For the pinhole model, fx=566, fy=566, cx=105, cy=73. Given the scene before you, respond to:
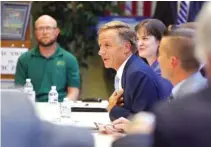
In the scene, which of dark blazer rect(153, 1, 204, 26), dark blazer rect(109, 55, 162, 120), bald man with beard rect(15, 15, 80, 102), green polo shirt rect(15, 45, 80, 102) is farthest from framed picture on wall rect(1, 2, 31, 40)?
dark blazer rect(109, 55, 162, 120)

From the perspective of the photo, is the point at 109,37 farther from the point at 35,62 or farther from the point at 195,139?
the point at 195,139

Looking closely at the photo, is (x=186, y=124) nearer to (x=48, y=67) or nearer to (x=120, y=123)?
(x=120, y=123)

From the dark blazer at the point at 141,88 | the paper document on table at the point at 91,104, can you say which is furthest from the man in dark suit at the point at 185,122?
the paper document on table at the point at 91,104

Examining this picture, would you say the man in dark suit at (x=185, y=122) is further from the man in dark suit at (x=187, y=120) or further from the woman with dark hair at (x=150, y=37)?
the woman with dark hair at (x=150, y=37)

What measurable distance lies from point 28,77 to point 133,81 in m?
2.15

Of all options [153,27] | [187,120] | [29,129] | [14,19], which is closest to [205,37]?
[187,120]

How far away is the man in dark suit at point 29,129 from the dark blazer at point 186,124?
0.20 metres

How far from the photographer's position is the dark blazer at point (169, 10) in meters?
5.93

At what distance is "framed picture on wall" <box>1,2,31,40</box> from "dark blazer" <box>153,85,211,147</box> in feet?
15.5

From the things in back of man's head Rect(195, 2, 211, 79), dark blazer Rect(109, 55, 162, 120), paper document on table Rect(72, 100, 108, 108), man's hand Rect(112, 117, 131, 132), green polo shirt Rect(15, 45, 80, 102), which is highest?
back of man's head Rect(195, 2, 211, 79)

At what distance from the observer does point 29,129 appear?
1.05m

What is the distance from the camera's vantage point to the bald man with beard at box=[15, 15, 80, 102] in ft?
16.2

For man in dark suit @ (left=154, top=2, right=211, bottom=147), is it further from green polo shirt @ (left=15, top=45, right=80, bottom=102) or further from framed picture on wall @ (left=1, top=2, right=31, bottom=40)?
framed picture on wall @ (left=1, top=2, right=31, bottom=40)

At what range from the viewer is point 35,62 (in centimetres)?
507
